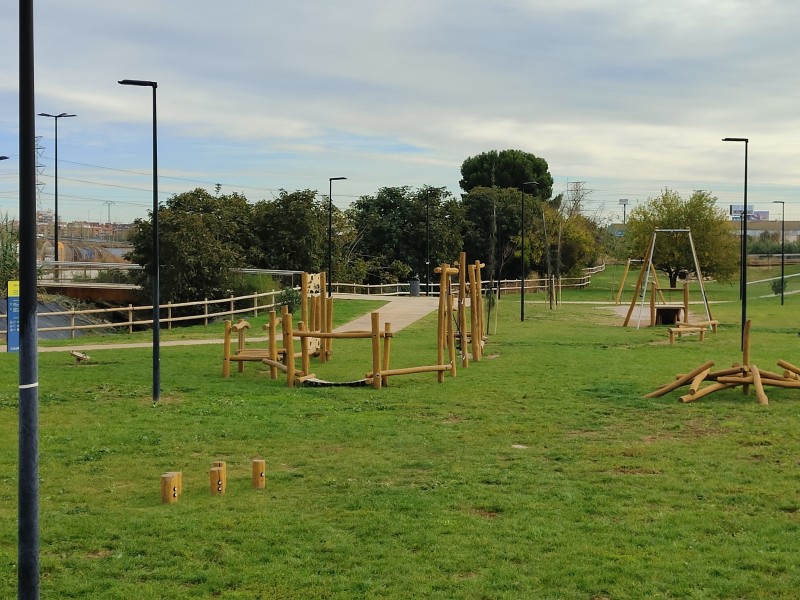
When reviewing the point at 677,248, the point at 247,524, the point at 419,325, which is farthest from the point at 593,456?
the point at 677,248

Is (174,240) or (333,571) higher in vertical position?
(174,240)

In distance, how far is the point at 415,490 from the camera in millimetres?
10281

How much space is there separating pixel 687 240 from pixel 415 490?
195 ft

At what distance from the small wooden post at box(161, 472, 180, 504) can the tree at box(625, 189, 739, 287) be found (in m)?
58.6

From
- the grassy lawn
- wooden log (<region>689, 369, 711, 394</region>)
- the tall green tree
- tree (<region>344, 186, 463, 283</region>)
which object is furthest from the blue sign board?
tree (<region>344, 186, 463, 283</region>)

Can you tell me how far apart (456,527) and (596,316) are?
116ft

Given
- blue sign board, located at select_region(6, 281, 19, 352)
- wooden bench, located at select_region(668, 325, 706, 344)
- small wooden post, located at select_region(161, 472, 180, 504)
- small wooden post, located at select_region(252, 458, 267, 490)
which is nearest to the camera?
blue sign board, located at select_region(6, 281, 19, 352)

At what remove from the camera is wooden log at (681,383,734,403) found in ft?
54.9

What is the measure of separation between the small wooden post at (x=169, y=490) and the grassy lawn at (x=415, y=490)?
126mm

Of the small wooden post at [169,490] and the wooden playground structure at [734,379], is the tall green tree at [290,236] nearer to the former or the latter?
the wooden playground structure at [734,379]

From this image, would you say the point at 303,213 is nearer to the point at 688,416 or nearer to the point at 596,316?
Answer: the point at 596,316

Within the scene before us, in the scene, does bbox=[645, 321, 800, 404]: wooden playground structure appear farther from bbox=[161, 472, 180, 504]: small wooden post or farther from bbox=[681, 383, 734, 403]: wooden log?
bbox=[161, 472, 180, 504]: small wooden post

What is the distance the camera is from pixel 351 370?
74.0ft

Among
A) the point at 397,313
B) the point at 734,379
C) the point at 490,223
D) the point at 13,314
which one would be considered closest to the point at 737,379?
the point at 734,379
